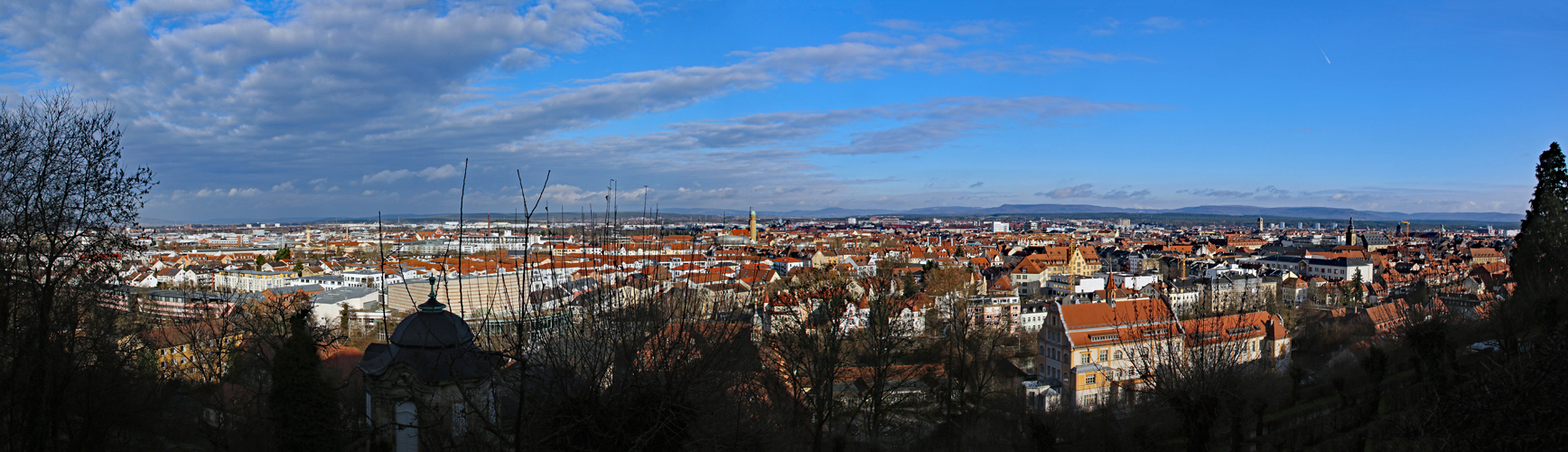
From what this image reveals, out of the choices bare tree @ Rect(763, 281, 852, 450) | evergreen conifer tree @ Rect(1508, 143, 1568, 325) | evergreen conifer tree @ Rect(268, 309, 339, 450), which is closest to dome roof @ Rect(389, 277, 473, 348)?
evergreen conifer tree @ Rect(268, 309, 339, 450)

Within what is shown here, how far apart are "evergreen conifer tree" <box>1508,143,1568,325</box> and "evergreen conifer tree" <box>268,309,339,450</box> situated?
81.5 ft

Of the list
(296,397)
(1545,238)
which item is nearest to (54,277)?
(296,397)

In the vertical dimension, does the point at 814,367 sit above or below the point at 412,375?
below

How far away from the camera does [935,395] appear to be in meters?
23.4

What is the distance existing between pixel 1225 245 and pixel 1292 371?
104 m

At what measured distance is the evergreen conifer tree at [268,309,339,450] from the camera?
11.3m

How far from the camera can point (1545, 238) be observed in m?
23.5

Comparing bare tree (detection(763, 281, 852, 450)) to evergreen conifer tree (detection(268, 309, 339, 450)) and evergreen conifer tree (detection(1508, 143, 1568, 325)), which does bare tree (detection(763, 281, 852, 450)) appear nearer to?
evergreen conifer tree (detection(268, 309, 339, 450))

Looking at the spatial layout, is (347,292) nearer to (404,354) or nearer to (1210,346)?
(404,354)

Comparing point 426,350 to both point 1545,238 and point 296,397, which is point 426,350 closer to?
point 296,397

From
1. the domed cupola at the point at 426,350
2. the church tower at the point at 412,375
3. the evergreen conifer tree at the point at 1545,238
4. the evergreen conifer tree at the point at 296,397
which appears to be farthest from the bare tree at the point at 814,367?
the evergreen conifer tree at the point at 1545,238

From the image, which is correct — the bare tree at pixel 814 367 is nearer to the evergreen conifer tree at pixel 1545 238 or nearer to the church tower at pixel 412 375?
the church tower at pixel 412 375

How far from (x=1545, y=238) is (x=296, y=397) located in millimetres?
32344

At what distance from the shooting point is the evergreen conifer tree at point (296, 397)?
443 inches
